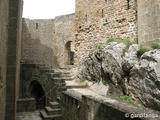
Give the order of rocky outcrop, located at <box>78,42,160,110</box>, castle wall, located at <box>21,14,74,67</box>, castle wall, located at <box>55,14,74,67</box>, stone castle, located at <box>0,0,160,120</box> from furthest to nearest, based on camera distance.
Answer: castle wall, located at <box>21,14,74,67</box>, castle wall, located at <box>55,14,74,67</box>, rocky outcrop, located at <box>78,42,160,110</box>, stone castle, located at <box>0,0,160,120</box>

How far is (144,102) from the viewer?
5.37m

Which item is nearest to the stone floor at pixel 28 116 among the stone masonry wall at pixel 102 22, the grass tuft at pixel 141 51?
the stone masonry wall at pixel 102 22

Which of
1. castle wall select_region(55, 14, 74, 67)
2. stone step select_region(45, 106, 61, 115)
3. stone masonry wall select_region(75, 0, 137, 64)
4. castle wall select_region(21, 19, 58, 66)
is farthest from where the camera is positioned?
castle wall select_region(21, 19, 58, 66)

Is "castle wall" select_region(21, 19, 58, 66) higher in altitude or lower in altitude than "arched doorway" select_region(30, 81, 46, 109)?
higher

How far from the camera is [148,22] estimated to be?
236 inches

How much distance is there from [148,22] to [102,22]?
279cm

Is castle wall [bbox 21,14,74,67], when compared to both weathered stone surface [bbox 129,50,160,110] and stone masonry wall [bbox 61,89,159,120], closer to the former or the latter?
stone masonry wall [bbox 61,89,159,120]

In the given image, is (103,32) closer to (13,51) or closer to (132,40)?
(132,40)

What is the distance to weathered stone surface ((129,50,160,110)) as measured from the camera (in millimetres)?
4879

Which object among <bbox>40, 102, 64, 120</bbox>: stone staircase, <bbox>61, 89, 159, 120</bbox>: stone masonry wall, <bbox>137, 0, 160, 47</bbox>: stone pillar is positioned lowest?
<bbox>40, 102, 64, 120</bbox>: stone staircase

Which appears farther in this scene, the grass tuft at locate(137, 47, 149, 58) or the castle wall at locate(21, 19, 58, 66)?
the castle wall at locate(21, 19, 58, 66)

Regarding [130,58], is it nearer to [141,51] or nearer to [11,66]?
[141,51]

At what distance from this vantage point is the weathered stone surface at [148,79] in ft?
16.0

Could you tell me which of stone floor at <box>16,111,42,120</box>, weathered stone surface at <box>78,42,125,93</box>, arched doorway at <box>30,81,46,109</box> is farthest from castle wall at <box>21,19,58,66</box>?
stone floor at <box>16,111,42,120</box>
